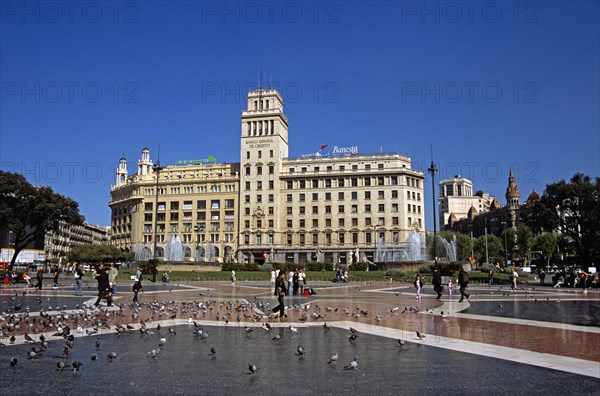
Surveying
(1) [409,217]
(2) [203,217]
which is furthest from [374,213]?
(2) [203,217]

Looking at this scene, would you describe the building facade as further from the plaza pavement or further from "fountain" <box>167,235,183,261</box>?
the plaza pavement

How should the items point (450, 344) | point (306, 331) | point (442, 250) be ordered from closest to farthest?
point (450, 344) < point (306, 331) < point (442, 250)

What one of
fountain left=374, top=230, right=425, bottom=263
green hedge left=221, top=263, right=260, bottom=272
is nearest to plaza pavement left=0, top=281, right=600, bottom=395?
green hedge left=221, top=263, right=260, bottom=272

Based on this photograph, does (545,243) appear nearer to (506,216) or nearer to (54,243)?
(506,216)

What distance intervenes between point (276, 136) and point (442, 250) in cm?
3800

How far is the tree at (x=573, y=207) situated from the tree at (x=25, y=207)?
52390 mm

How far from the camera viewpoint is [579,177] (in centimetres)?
4931

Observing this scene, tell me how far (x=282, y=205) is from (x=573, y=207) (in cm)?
5719

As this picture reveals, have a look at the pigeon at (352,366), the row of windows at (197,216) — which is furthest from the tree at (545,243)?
the pigeon at (352,366)

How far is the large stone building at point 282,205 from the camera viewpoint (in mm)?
92250

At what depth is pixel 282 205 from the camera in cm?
9694

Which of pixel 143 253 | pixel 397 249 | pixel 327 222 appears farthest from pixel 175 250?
pixel 397 249

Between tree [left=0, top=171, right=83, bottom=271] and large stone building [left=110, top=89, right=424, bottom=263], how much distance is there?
3251cm

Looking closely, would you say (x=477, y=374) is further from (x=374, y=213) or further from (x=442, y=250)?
(x=374, y=213)
